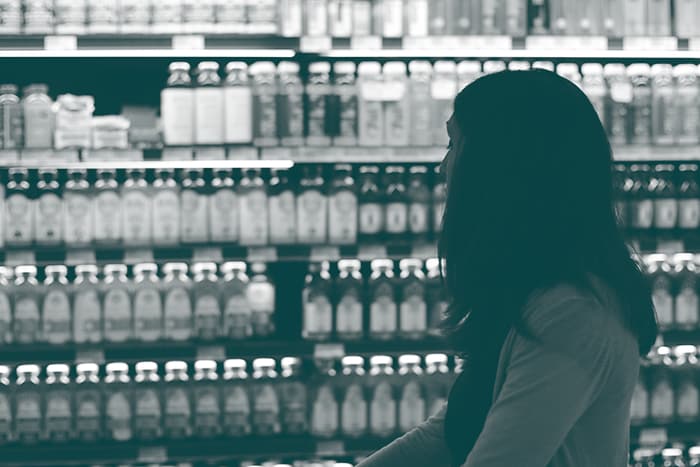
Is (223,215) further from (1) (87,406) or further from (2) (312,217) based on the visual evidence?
(1) (87,406)

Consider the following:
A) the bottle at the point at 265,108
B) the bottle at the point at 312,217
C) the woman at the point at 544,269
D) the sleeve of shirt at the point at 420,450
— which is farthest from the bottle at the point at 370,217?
the woman at the point at 544,269

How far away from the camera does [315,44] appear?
2.89 meters

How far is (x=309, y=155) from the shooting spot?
2.92 meters

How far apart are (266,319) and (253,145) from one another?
57cm

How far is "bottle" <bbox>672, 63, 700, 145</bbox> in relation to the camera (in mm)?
3092

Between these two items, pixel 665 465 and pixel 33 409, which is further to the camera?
pixel 665 465

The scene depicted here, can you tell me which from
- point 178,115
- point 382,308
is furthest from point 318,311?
point 178,115

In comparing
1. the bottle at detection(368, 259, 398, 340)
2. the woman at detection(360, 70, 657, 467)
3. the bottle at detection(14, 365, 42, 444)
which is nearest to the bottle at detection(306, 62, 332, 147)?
the bottle at detection(368, 259, 398, 340)

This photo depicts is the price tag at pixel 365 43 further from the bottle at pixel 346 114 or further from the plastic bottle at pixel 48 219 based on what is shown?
the plastic bottle at pixel 48 219

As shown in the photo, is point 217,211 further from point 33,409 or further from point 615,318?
point 615,318

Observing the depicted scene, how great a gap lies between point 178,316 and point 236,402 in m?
0.34

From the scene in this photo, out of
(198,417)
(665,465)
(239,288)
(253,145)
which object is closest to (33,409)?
(198,417)

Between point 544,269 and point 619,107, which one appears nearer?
point 544,269

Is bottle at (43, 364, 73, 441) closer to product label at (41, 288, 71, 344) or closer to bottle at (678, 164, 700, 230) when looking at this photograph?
product label at (41, 288, 71, 344)
